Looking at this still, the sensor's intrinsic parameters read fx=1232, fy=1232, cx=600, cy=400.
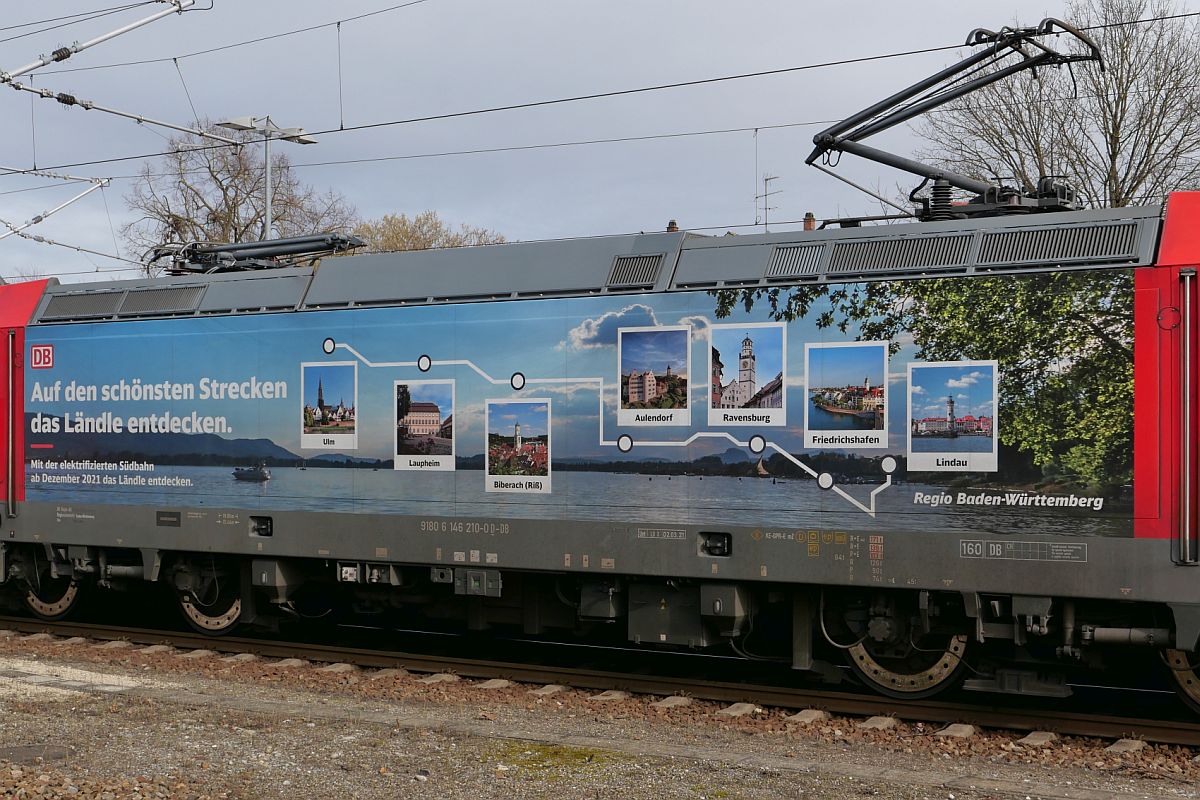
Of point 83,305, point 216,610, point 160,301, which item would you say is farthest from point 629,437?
point 83,305

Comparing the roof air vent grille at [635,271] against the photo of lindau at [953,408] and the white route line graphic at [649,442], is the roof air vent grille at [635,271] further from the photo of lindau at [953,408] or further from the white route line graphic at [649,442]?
the photo of lindau at [953,408]

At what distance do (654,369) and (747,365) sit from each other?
90cm

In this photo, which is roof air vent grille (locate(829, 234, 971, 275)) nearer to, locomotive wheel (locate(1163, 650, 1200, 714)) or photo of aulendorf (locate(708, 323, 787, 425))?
photo of aulendorf (locate(708, 323, 787, 425))

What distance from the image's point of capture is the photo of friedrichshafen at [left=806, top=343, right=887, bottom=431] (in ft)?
33.5

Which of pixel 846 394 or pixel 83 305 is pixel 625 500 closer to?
pixel 846 394

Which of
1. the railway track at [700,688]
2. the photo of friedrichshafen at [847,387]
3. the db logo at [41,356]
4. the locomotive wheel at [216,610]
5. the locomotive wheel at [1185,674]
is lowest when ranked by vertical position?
the railway track at [700,688]

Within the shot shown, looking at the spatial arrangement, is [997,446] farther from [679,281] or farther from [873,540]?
[679,281]

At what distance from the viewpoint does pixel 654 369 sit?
1121 centimetres

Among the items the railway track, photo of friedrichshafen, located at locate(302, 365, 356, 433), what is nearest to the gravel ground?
the railway track

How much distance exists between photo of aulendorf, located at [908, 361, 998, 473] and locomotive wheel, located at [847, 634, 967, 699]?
64.5 inches

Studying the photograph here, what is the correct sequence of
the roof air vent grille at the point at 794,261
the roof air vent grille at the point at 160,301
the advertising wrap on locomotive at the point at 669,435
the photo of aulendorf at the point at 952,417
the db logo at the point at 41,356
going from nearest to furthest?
the advertising wrap on locomotive at the point at 669,435, the photo of aulendorf at the point at 952,417, the roof air vent grille at the point at 794,261, the roof air vent grille at the point at 160,301, the db logo at the point at 41,356

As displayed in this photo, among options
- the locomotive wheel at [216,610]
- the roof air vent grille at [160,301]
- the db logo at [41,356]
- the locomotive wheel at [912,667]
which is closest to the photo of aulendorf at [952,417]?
the locomotive wheel at [912,667]

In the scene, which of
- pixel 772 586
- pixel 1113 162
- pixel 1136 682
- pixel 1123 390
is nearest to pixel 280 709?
pixel 772 586

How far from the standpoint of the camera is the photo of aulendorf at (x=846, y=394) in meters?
10.2
